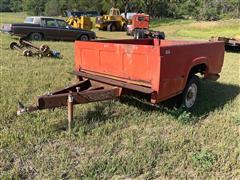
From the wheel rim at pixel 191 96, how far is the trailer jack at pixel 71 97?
4.78 ft

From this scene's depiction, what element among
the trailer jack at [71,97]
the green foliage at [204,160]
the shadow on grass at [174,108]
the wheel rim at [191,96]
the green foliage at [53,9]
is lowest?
the green foliage at [204,160]

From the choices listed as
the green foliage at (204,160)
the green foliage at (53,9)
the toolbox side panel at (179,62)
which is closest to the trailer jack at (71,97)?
the toolbox side panel at (179,62)

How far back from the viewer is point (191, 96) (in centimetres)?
606

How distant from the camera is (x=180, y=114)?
5.50m

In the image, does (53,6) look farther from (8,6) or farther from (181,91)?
(181,91)

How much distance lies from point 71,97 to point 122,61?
1113mm

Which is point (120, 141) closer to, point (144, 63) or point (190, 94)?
point (144, 63)

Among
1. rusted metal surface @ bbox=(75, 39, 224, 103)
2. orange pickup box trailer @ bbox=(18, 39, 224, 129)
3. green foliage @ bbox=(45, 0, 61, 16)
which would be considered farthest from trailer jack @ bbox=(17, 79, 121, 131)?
green foliage @ bbox=(45, 0, 61, 16)

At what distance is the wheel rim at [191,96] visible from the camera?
5891 millimetres

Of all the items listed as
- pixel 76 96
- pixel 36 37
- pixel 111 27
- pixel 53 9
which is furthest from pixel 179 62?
pixel 53 9

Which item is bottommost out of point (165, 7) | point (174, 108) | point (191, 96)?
point (174, 108)

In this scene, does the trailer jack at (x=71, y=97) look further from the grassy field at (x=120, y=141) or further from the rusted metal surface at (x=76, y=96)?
the grassy field at (x=120, y=141)

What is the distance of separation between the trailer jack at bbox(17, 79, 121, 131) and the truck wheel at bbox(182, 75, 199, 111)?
1.30 m

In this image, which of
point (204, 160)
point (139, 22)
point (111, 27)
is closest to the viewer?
point (204, 160)
